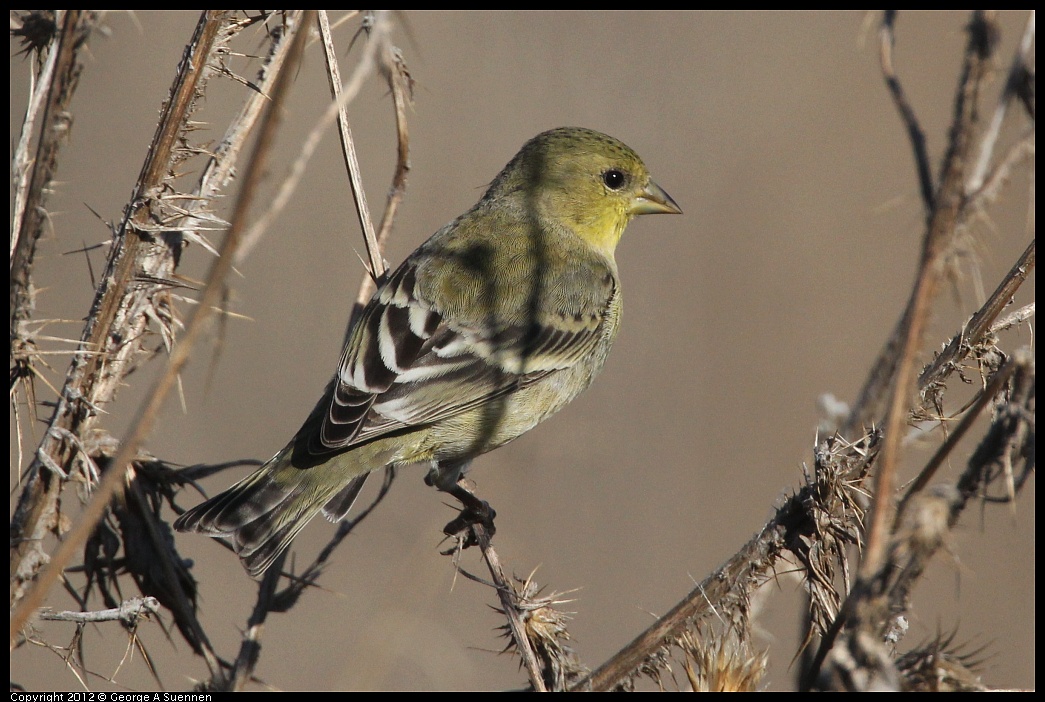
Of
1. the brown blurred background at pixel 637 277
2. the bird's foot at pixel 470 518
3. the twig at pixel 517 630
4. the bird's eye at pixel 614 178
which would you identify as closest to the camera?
the twig at pixel 517 630

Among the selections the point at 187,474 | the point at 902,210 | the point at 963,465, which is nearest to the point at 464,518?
the point at 187,474

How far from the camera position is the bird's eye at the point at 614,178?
495 centimetres

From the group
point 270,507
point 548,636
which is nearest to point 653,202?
point 270,507

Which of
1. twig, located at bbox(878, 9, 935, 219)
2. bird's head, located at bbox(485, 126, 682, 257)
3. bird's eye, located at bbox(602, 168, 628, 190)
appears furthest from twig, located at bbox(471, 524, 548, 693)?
bird's eye, located at bbox(602, 168, 628, 190)

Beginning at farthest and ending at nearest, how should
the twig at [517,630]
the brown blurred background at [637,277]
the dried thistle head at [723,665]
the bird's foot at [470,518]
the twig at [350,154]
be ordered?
the brown blurred background at [637,277], the bird's foot at [470,518], the twig at [350,154], the twig at [517,630], the dried thistle head at [723,665]

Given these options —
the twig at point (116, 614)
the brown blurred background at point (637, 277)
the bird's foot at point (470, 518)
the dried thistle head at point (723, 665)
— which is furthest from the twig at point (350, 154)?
the brown blurred background at point (637, 277)

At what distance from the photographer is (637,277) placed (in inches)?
322

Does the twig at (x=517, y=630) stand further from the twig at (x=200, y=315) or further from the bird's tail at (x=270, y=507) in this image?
the twig at (x=200, y=315)

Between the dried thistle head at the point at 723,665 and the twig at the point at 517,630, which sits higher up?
the twig at the point at 517,630

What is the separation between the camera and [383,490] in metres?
3.29

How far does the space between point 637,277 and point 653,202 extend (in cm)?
319

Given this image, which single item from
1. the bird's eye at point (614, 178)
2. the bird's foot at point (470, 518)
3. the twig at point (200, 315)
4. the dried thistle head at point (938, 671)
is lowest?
the dried thistle head at point (938, 671)

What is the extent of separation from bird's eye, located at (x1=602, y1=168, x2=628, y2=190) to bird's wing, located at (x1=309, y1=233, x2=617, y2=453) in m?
0.79

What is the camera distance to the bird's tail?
11.4ft
